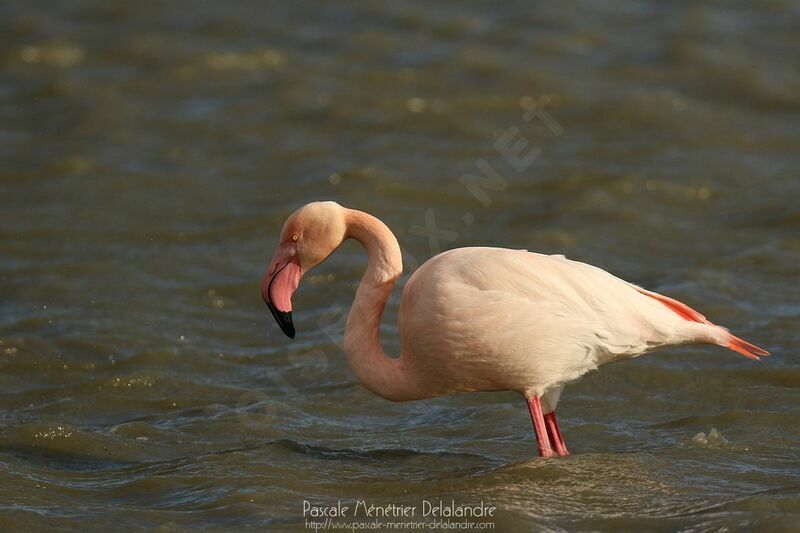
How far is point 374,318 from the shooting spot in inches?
244

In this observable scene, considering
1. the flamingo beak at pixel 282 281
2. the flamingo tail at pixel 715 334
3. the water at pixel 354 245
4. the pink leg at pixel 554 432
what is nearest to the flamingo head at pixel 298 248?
the flamingo beak at pixel 282 281

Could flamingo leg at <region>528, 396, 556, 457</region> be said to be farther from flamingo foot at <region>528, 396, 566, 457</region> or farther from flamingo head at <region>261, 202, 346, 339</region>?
flamingo head at <region>261, 202, 346, 339</region>

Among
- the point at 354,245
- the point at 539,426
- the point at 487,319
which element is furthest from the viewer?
the point at 354,245

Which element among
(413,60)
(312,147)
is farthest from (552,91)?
(312,147)

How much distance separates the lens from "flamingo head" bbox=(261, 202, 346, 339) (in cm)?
627

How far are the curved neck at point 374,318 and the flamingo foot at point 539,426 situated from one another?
587mm

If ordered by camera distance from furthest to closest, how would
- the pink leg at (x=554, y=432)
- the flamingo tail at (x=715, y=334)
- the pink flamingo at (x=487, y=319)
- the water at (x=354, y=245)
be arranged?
1. the pink leg at (x=554, y=432)
2. the flamingo tail at (x=715, y=334)
3. the water at (x=354, y=245)
4. the pink flamingo at (x=487, y=319)

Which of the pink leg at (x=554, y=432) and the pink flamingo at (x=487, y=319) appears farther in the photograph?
the pink leg at (x=554, y=432)

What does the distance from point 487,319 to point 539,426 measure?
0.65m

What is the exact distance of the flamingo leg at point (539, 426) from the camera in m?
6.10

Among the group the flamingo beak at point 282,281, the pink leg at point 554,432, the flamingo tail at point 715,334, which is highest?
the flamingo beak at point 282,281

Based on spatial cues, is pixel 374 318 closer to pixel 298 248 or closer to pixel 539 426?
pixel 298 248

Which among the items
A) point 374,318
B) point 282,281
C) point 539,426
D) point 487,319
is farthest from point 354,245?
point 487,319

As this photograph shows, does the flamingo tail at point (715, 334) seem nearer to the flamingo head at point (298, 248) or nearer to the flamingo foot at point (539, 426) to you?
the flamingo foot at point (539, 426)
